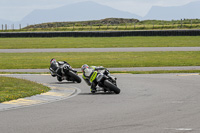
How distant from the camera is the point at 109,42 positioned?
54.3 m

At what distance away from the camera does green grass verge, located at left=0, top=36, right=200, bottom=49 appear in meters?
50.1

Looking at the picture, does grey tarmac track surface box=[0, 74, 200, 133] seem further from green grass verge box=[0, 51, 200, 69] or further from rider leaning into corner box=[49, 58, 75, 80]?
green grass verge box=[0, 51, 200, 69]

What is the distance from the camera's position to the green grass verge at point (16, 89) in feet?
49.5

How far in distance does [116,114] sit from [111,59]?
1015 inches

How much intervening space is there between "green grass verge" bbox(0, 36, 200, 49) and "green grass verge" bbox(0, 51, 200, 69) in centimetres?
764

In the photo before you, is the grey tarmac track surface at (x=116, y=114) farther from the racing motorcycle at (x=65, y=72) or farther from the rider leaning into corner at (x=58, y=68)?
the rider leaning into corner at (x=58, y=68)

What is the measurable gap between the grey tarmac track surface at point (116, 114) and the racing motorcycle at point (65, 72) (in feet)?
12.4

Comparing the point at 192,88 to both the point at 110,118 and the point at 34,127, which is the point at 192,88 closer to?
the point at 110,118

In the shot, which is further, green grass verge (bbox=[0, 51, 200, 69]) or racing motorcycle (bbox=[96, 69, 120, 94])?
green grass verge (bbox=[0, 51, 200, 69])

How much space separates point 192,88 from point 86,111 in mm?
6875

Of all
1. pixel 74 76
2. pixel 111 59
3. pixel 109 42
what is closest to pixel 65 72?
pixel 74 76

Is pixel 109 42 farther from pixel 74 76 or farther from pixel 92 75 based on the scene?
pixel 92 75

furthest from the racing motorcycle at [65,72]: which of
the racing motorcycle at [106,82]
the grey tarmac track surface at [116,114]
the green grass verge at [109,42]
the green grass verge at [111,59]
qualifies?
the green grass verge at [109,42]

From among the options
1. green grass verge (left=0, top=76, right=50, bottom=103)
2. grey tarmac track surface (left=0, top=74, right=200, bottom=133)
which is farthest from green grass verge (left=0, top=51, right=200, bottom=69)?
grey tarmac track surface (left=0, top=74, right=200, bottom=133)
